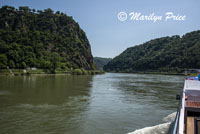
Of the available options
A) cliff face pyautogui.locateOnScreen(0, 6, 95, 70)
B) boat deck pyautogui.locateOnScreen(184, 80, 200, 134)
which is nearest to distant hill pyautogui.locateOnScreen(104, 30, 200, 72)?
cliff face pyautogui.locateOnScreen(0, 6, 95, 70)

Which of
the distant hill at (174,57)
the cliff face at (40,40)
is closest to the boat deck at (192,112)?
the cliff face at (40,40)

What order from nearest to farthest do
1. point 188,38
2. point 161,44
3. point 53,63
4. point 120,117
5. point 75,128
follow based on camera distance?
point 75,128 < point 120,117 < point 53,63 < point 188,38 < point 161,44

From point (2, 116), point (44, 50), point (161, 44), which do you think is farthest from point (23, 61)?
point (161, 44)

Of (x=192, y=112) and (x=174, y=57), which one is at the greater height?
(x=174, y=57)

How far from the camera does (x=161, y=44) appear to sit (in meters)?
192

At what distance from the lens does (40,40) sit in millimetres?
115375

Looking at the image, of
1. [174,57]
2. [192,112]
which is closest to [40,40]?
[174,57]

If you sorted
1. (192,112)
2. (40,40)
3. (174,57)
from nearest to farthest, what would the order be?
(192,112)
(40,40)
(174,57)

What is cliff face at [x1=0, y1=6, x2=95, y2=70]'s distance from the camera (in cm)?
8556

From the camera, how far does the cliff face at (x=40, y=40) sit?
85562mm

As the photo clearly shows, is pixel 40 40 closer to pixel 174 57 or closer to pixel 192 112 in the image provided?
pixel 174 57

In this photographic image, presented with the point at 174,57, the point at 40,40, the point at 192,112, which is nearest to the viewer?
the point at 192,112

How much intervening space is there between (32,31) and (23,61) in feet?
141

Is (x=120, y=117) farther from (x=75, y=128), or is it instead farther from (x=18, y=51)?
(x=18, y=51)
